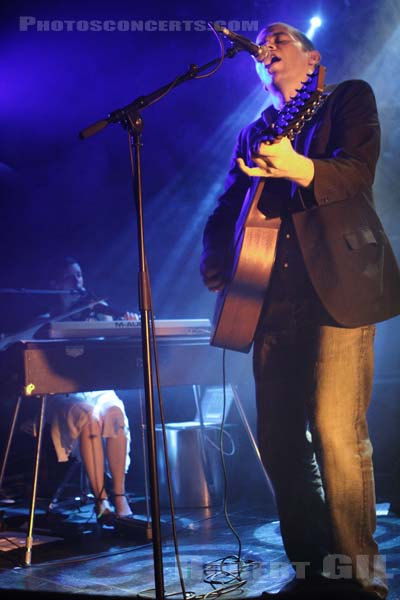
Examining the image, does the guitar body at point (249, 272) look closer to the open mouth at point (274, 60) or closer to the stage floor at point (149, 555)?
the open mouth at point (274, 60)

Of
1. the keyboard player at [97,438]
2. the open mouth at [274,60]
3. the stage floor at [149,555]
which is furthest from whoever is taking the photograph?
the keyboard player at [97,438]

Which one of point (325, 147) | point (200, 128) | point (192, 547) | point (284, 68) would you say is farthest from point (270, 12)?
point (192, 547)

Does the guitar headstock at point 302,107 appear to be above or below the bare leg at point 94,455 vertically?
above

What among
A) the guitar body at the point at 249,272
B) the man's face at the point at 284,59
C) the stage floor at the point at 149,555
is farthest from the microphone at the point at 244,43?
the stage floor at the point at 149,555

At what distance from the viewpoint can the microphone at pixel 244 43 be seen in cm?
220

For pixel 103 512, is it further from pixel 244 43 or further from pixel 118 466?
pixel 244 43

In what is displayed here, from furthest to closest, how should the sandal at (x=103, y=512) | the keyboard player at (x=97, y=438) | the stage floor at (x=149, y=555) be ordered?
1. the keyboard player at (x=97, y=438)
2. the sandal at (x=103, y=512)
3. the stage floor at (x=149, y=555)

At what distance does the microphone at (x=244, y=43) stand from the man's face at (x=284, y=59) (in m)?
0.02

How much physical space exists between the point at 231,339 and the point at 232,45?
1.06 m

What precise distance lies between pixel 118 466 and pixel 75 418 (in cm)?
41

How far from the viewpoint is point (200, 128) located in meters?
6.28

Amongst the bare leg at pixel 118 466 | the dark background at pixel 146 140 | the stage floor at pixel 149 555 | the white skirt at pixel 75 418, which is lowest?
the stage floor at pixel 149 555

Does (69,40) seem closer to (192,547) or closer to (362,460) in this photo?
(192,547)

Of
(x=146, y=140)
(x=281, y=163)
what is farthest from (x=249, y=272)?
(x=146, y=140)
